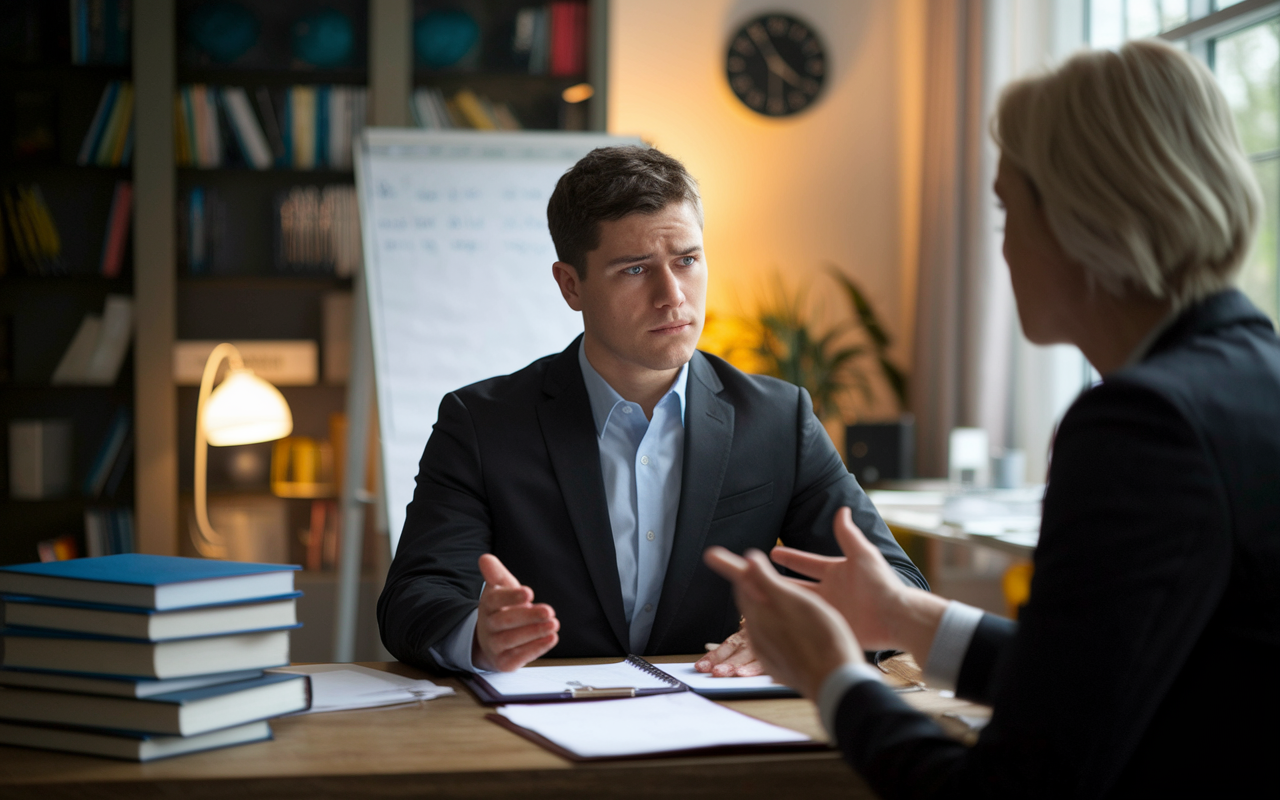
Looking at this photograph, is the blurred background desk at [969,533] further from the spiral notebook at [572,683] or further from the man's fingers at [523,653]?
the man's fingers at [523,653]

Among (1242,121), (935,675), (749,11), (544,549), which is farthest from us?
(749,11)

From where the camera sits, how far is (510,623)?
122 centimetres

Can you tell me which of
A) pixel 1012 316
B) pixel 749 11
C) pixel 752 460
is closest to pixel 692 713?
pixel 752 460

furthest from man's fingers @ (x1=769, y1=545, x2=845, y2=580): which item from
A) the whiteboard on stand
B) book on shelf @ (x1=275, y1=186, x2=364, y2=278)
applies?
book on shelf @ (x1=275, y1=186, x2=364, y2=278)

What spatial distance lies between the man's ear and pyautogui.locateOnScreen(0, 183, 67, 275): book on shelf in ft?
9.77

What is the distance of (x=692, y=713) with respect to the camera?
112 cm

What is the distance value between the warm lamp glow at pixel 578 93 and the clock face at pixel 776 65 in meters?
1.40

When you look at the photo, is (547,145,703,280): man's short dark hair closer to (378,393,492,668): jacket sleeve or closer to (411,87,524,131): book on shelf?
(378,393,492,668): jacket sleeve

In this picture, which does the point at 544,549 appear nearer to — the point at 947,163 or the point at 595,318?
the point at 595,318

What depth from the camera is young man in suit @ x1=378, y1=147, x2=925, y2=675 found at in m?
1.62

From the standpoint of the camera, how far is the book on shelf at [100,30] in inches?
156

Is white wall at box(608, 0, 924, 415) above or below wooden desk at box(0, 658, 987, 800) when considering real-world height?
above

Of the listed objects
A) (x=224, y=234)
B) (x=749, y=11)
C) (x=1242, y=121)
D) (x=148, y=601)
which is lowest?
(x=148, y=601)

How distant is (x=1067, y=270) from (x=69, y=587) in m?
0.94
